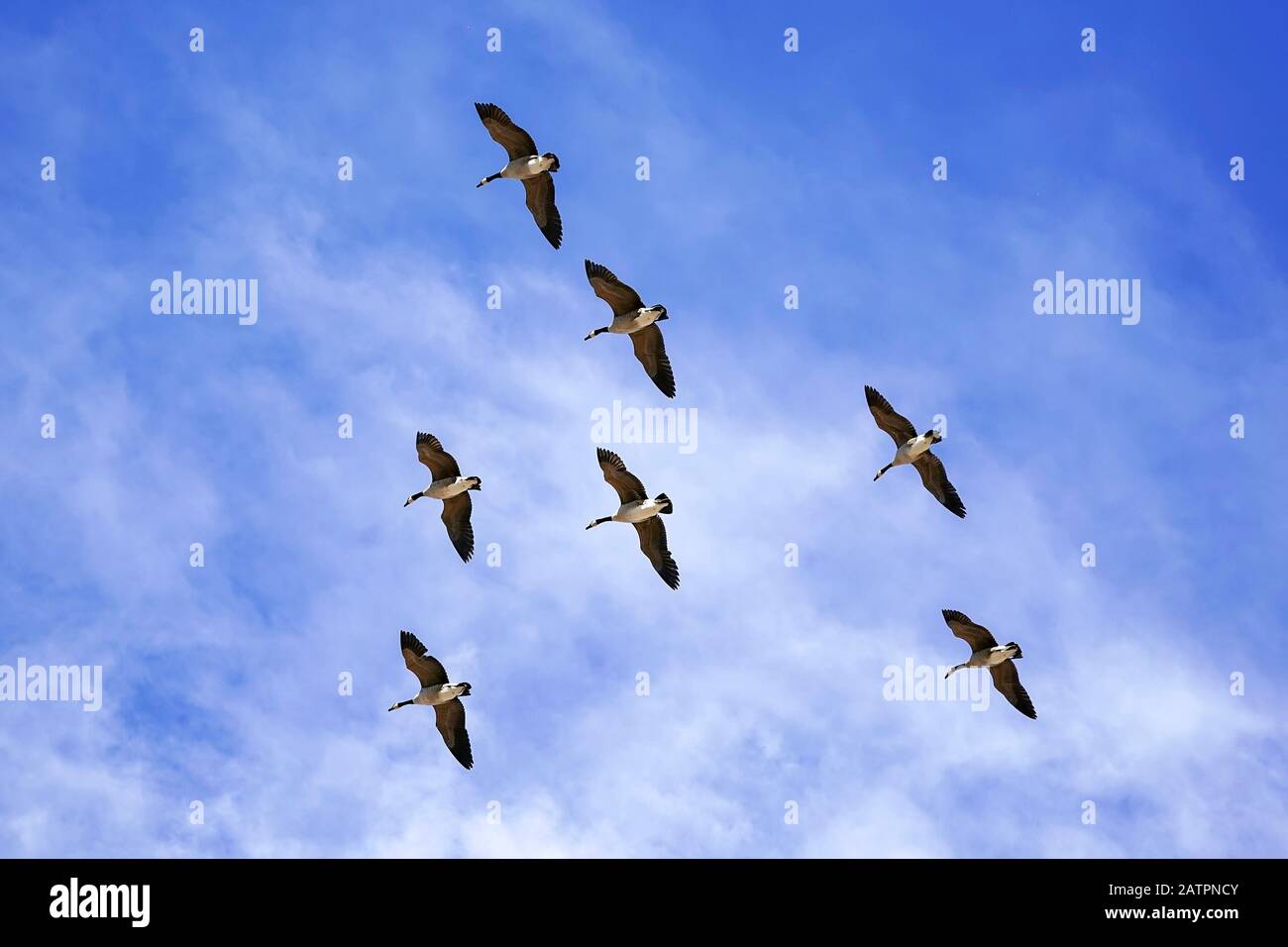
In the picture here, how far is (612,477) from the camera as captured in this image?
41875mm

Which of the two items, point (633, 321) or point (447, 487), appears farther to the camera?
point (447, 487)

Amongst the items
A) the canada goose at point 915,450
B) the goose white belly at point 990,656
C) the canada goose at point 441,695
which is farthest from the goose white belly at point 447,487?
the goose white belly at point 990,656

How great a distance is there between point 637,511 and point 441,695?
6.90 m

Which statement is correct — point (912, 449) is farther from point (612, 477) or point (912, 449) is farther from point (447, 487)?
point (447, 487)

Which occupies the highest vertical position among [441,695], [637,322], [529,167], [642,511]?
[529,167]

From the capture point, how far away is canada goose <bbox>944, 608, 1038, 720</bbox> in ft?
142

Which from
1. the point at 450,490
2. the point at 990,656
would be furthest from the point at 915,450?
the point at 450,490

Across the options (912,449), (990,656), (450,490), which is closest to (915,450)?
(912,449)

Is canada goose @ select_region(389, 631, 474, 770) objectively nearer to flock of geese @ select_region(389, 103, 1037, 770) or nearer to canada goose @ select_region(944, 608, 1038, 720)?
flock of geese @ select_region(389, 103, 1037, 770)

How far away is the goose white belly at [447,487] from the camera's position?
4362 centimetres

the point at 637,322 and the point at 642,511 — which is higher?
the point at 637,322
